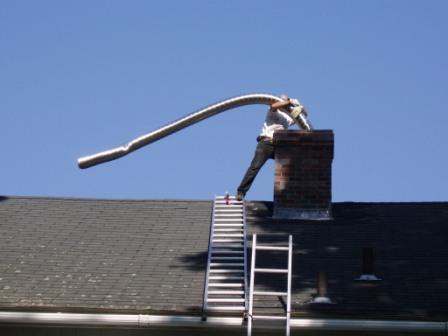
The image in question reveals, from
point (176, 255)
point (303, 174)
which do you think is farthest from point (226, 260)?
point (303, 174)

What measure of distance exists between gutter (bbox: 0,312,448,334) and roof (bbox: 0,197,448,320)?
0.08m

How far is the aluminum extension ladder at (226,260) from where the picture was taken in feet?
32.0

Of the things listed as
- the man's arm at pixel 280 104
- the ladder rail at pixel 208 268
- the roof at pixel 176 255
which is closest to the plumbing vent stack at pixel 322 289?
the roof at pixel 176 255

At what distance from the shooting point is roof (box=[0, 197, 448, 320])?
9664 millimetres

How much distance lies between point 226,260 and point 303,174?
2.19m

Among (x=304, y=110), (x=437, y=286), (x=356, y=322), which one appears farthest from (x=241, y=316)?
(x=304, y=110)

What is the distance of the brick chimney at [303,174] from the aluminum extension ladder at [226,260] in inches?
23.1

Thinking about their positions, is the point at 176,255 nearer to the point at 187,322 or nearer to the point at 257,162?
the point at 187,322

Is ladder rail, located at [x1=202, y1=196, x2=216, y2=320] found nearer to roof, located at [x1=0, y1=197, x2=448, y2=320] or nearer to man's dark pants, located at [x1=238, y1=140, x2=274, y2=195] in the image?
roof, located at [x1=0, y1=197, x2=448, y2=320]

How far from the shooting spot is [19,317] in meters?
9.59

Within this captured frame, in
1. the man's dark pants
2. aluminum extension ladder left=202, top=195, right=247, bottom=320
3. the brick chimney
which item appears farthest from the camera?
the man's dark pants

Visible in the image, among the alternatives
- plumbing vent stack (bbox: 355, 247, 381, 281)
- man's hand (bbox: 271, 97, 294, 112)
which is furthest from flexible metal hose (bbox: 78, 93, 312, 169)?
plumbing vent stack (bbox: 355, 247, 381, 281)

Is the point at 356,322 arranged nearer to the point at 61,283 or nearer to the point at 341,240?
the point at 341,240

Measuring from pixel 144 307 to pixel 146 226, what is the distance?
2.64 meters
